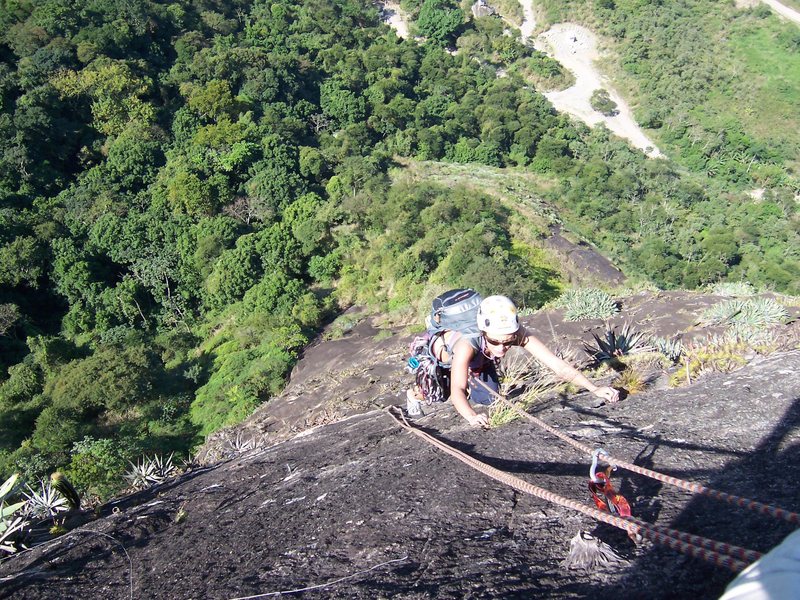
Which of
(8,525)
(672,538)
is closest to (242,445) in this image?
(8,525)

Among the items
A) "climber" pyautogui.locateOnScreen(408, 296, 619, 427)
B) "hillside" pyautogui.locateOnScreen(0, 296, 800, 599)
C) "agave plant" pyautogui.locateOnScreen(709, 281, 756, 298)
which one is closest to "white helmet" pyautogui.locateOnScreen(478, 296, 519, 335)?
"climber" pyautogui.locateOnScreen(408, 296, 619, 427)

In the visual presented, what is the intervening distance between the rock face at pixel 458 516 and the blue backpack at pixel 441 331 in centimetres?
47

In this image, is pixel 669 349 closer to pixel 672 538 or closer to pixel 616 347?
pixel 616 347

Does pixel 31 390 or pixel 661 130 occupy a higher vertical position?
pixel 661 130

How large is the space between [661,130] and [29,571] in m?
45.8

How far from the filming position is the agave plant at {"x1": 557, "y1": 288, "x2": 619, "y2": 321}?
1165 centimetres

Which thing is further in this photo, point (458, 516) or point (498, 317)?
point (498, 317)

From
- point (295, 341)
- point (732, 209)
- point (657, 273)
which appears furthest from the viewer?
point (732, 209)

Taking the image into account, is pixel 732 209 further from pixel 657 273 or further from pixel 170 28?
pixel 170 28

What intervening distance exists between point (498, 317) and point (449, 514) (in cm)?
133

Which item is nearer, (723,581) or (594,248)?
(723,581)

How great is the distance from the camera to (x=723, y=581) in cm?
232

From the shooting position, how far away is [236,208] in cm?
3062

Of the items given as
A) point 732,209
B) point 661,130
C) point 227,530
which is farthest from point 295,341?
point 661,130
